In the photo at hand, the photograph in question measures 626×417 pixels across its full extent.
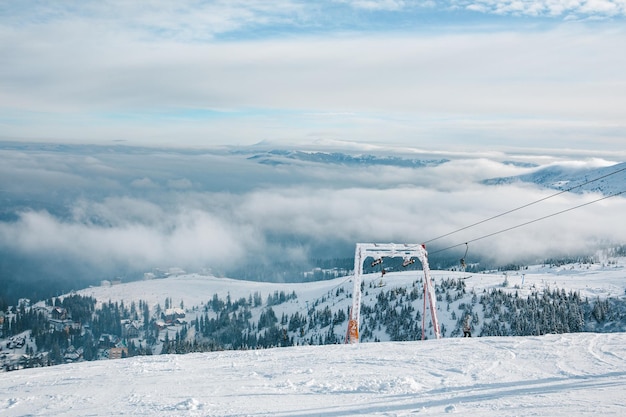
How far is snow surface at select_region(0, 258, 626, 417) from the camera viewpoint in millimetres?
12297

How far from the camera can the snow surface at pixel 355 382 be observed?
12297mm

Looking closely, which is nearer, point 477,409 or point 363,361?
point 477,409

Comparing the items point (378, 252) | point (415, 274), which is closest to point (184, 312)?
point (415, 274)

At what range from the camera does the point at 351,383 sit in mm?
14281

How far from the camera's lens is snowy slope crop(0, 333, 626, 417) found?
40.3ft

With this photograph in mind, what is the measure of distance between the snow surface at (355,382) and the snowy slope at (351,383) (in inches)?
1.4

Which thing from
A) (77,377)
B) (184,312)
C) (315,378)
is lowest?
(184,312)

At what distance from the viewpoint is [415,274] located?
607 feet

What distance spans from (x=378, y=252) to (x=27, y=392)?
24.9m

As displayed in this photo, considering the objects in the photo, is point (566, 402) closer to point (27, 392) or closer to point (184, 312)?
point (27, 392)

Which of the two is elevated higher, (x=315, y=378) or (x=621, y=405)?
(x=621, y=405)

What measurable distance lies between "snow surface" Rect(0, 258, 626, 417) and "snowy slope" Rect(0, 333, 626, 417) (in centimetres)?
3

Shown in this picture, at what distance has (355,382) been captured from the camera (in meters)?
14.4

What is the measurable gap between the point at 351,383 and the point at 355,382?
15 centimetres
